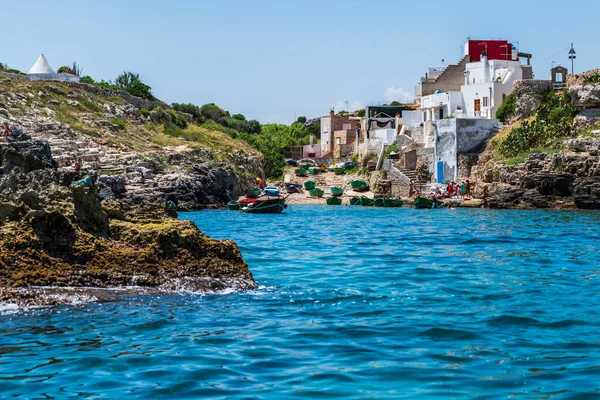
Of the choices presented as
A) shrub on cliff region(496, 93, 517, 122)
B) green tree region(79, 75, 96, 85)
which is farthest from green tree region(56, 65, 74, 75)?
shrub on cliff region(496, 93, 517, 122)

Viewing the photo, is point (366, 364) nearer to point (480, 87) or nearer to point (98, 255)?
point (98, 255)

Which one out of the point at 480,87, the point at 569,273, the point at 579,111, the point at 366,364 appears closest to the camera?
the point at 366,364

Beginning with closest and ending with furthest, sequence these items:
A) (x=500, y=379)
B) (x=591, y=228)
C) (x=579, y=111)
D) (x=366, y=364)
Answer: (x=500, y=379)
(x=366, y=364)
(x=591, y=228)
(x=579, y=111)

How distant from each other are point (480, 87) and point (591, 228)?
43261 millimetres

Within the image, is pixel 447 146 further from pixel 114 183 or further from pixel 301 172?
pixel 114 183

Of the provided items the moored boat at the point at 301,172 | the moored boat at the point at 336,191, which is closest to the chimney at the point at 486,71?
the moored boat at the point at 336,191

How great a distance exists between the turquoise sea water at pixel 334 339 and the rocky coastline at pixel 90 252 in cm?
57

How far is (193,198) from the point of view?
65312mm

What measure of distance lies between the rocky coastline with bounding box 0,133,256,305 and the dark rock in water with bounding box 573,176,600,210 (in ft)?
126

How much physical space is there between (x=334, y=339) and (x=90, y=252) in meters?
4.90

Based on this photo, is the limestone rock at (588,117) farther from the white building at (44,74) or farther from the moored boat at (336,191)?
the white building at (44,74)

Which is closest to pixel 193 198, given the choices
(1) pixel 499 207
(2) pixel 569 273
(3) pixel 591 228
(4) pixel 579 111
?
(1) pixel 499 207

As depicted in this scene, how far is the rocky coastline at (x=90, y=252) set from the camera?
12586 millimetres

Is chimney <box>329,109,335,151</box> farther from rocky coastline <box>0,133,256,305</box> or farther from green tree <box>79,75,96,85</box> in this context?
rocky coastline <box>0,133,256,305</box>
